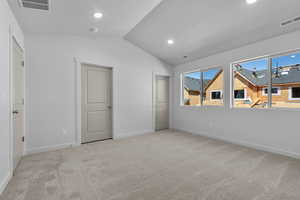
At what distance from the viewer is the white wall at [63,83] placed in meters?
3.16

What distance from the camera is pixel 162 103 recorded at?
5.49m

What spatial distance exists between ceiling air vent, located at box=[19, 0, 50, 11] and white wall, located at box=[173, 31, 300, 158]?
155 inches

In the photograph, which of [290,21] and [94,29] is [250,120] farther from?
[94,29]

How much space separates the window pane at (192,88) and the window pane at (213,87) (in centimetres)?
24

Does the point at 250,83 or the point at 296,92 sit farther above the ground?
the point at 250,83

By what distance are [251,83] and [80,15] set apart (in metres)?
4.05

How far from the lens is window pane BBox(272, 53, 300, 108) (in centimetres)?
293

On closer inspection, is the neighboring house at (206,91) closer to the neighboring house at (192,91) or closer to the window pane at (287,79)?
the neighboring house at (192,91)

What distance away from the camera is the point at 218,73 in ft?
13.9

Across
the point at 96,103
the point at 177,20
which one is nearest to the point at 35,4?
the point at 96,103

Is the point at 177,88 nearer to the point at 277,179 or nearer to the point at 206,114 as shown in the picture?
the point at 206,114

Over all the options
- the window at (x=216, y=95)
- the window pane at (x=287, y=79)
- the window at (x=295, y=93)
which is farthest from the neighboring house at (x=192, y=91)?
the window at (x=295, y=93)

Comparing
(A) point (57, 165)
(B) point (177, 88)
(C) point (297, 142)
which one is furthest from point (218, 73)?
(A) point (57, 165)

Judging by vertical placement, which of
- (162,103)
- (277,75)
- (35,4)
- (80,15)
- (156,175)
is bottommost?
(156,175)
